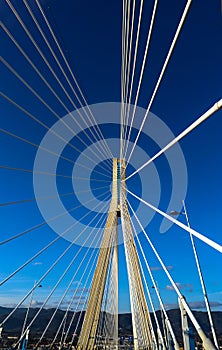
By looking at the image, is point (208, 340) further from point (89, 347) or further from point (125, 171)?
point (125, 171)

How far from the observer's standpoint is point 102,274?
44.8 feet

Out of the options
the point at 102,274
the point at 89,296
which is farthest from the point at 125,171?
the point at 89,296

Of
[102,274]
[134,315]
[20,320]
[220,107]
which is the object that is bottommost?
[220,107]

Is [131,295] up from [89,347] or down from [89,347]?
up

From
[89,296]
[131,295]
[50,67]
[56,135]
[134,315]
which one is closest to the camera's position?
[50,67]

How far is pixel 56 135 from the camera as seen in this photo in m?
7.00

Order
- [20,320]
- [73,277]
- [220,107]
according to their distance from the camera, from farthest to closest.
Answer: [20,320] < [73,277] < [220,107]

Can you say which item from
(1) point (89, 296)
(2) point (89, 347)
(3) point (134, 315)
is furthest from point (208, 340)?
(1) point (89, 296)

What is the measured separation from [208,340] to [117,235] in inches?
556

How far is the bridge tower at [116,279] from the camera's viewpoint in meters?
10.4

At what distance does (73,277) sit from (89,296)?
3.09m

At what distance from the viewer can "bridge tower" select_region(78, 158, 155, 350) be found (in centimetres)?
1039

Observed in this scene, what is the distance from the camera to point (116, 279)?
57.4 feet

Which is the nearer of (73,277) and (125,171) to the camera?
(73,277)
